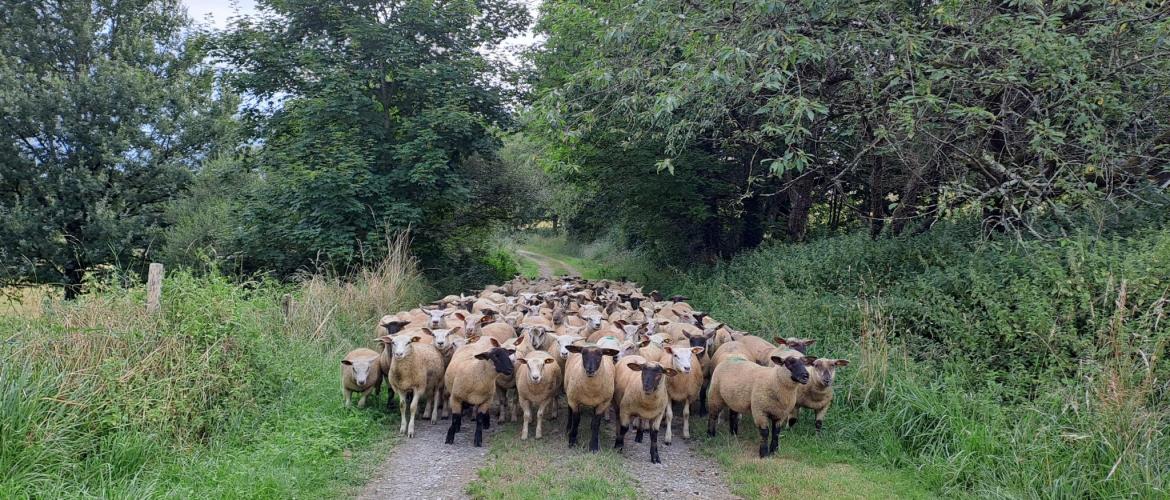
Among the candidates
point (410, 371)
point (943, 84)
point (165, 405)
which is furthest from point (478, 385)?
point (943, 84)

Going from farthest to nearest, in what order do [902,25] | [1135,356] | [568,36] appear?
[568,36], [902,25], [1135,356]

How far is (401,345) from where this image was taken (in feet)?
24.9

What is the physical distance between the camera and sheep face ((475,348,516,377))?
7.16 meters

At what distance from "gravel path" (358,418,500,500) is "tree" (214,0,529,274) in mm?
8502

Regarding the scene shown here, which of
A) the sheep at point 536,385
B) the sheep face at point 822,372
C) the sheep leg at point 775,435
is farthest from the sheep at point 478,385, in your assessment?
the sheep face at point 822,372

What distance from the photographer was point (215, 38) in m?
16.8

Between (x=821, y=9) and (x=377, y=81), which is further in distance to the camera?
(x=377, y=81)

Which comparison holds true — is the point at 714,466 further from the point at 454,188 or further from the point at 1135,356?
the point at 454,188

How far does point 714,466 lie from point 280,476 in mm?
4169

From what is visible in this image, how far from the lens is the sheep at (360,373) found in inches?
296

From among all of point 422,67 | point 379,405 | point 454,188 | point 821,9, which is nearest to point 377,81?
point 422,67

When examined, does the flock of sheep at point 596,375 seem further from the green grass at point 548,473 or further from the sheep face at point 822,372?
the green grass at point 548,473

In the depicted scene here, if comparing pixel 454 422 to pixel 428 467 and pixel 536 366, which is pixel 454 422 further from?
pixel 536 366

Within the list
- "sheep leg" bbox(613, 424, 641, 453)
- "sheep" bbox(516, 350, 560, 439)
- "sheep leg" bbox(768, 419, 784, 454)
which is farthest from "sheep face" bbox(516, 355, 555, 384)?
"sheep leg" bbox(768, 419, 784, 454)
